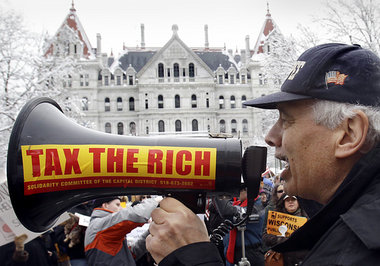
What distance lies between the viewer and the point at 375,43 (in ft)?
40.4

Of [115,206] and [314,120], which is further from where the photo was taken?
[115,206]

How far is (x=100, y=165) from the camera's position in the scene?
164 centimetres

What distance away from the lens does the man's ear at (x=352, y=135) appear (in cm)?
121

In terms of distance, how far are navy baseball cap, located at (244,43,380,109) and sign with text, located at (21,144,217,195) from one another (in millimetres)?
552

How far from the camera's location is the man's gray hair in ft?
4.00

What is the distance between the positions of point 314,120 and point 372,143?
23 cm

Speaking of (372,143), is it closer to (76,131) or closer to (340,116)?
(340,116)

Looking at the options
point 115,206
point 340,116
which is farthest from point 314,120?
point 115,206

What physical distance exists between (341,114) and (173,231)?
0.84 metres

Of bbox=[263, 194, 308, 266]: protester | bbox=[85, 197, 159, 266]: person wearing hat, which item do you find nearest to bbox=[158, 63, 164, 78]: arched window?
bbox=[263, 194, 308, 266]: protester

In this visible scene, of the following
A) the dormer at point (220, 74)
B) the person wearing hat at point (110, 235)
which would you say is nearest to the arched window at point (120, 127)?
the dormer at point (220, 74)

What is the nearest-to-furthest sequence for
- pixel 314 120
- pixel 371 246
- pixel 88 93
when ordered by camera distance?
pixel 371 246, pixel 314 120, pixel 88 93

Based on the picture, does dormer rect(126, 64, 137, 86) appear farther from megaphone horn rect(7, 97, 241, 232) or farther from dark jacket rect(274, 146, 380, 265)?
dark jacket rect(274, 146, 380, 265)

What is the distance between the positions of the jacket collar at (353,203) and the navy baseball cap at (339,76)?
0.69ft
